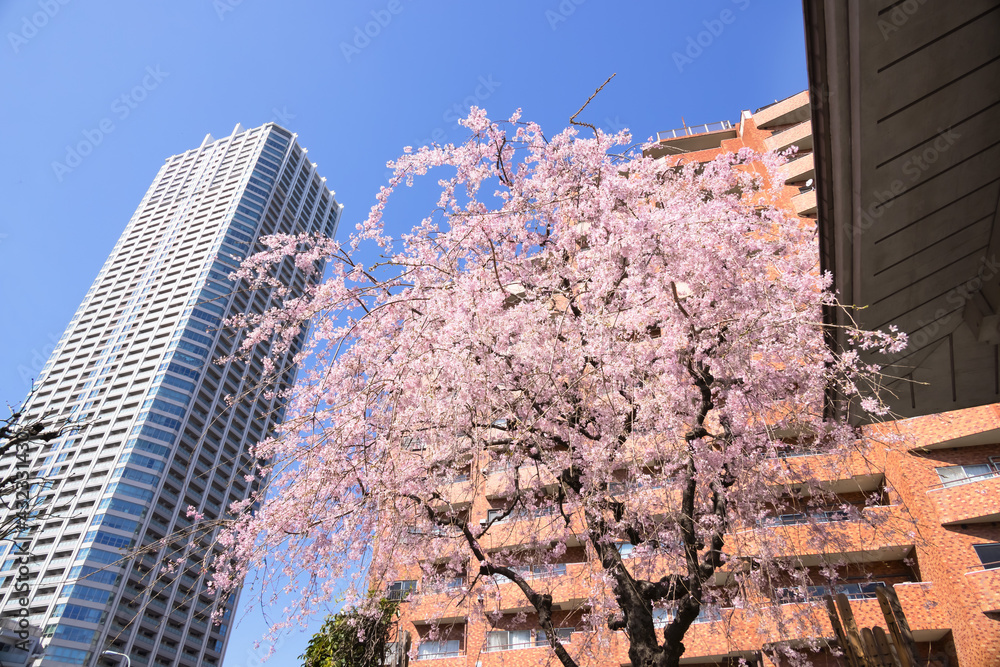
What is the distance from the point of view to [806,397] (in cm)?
716

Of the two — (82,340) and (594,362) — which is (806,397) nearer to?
(594,362)

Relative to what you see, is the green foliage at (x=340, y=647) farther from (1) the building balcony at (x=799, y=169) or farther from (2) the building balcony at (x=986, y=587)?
(1) the building balcony at (x=799, y=169)

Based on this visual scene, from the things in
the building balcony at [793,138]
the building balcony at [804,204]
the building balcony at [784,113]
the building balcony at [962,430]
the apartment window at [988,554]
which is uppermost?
the building balcony at [784,113]

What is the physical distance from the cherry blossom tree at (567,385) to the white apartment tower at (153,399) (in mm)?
45312

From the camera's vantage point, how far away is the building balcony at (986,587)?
1545cm

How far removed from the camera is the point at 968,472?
17859 millimetres

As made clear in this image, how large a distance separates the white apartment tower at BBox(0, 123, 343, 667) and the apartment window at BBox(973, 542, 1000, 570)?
160ft

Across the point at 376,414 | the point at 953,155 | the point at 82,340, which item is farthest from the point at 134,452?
A: the point at 953,155

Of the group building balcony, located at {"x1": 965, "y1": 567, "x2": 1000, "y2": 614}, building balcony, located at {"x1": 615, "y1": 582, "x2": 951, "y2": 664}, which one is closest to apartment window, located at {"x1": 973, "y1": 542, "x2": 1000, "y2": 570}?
building balcony, located at {"x1": 965, "y1": 567, "x2": 1000, "y2": 614}

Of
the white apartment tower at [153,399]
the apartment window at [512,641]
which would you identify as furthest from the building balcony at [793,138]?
the white apartment tower at [153,399]

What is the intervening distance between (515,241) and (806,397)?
467 cm

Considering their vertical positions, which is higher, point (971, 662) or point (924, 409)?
point (924, 409)

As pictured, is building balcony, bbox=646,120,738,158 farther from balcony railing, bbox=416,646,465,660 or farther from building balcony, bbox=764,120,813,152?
balcony railing, bbox=416,646,465,660

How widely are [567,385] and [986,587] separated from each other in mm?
18125
